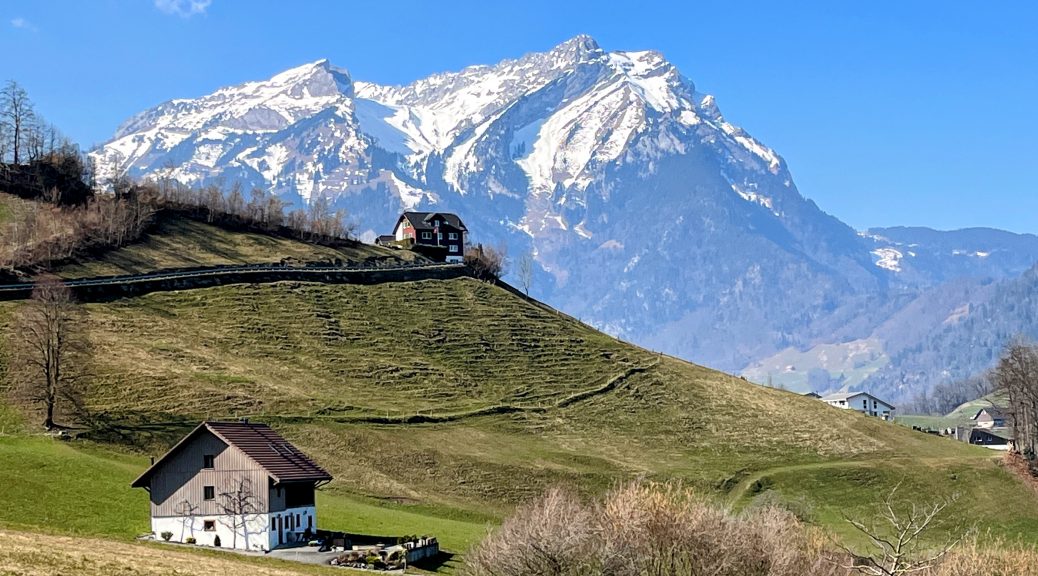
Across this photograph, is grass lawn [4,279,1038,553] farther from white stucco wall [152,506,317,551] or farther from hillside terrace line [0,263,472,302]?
white stucco wall [152,506,317,551]

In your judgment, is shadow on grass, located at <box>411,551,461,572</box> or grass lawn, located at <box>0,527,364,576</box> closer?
grass lawn, located at <box>0,527,364,576</box>

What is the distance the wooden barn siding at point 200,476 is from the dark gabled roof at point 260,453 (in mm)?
441

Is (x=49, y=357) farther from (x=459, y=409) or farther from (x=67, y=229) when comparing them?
(x=67, y=229)

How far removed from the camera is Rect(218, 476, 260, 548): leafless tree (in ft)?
242

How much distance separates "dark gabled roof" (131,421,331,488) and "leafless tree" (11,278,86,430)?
29636 mm

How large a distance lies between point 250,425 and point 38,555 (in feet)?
107

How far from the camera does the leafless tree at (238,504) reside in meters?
73.6

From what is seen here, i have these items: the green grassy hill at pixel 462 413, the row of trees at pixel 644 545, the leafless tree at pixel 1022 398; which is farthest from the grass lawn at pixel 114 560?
the leafless tree at pixel 1022 398

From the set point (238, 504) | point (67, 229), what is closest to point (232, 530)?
point (238, 504)

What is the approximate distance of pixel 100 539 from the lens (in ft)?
199

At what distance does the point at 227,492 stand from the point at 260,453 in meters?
3.19

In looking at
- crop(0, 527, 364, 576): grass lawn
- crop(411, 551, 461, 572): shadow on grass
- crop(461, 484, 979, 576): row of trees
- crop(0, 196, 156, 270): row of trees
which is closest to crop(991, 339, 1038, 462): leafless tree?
crop(411, 551, 461, 572): shadow on grass

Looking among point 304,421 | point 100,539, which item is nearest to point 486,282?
point 304,421

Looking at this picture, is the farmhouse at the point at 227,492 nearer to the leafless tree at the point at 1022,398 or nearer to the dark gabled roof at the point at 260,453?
the dark gabled roof at the point at 260,453
